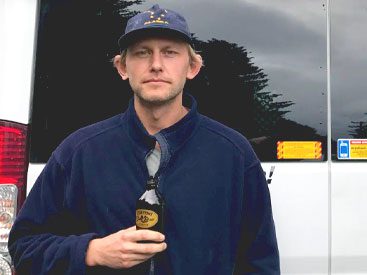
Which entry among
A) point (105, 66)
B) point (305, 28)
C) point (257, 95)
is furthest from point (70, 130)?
point (305, 28)

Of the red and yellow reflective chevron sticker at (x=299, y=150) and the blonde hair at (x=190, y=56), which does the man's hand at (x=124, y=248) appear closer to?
the blonde hair at (x=190, y=56)

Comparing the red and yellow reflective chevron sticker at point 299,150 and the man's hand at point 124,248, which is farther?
the red and yellow reflective chevron sticker at point 299,150

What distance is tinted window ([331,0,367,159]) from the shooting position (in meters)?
2.25

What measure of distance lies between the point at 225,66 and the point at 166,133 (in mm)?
637

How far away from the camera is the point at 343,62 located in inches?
89.0

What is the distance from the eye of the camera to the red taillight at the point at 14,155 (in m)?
2.01

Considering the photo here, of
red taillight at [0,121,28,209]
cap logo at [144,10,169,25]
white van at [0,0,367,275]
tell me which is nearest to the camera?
cap logo at [144,10,169,25]

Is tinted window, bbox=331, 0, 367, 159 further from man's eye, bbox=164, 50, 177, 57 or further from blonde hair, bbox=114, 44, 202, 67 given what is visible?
man's eye, bbox=164, 50, 177, 57

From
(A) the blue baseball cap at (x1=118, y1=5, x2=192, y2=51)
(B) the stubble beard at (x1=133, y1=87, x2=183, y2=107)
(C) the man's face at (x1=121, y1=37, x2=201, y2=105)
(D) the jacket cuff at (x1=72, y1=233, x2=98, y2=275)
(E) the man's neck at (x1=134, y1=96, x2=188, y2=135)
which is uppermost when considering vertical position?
(A) the blue baseball cap at (x1=118, y1=5, x2=192, y2=51)

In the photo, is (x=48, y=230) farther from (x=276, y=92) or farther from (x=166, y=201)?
(x=276, y=92)

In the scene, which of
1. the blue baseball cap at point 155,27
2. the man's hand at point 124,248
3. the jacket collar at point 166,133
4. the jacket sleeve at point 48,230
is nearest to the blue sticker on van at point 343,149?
the jacket collar at point 166,133

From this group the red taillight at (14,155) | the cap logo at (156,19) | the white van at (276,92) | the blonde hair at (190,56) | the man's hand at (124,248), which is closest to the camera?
the man's hand at (124,248)

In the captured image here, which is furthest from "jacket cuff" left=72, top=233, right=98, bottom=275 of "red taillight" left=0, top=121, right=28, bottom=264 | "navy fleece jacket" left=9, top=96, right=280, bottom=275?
"red taillight" left=0, top=121, right=28, bottom=264

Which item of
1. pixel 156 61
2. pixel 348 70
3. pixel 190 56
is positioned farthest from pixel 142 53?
pixel 348 70
